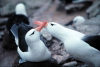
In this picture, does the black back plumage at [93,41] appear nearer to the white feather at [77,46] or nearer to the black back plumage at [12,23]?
the white feather at [77,46]

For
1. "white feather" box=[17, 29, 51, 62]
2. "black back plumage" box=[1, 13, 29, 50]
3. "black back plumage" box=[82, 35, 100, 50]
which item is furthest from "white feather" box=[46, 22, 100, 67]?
"black back plumage" box=[1, 13, 29, 50]

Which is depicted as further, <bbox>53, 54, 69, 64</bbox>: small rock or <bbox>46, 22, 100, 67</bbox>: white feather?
<bbox>53, 54, 69, 64</bbox>: small rock

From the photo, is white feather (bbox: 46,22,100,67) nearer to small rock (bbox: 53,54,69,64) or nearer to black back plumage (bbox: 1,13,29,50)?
small rock (bbox: 53,54,69,64)

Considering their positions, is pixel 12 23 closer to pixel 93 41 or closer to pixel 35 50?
pixel 35 50

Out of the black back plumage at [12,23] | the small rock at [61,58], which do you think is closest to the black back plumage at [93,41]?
the small rock at [61,58]

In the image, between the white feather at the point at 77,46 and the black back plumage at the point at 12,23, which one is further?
the black back plumage at the point at 12,23

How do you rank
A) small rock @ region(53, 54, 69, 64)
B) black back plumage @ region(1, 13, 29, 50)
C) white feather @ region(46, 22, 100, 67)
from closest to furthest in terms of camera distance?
white feather @ region(46, 22, 100, 67) < small rock @ region(53, 54, 69, 64) < black back plumage @ region(1, 13, 29, 50)

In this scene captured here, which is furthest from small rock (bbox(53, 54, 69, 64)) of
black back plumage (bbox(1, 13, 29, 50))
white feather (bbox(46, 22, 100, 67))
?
black back plumage (bbox(1, 13, 29, 50))

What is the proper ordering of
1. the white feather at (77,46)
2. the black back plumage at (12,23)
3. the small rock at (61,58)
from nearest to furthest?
the white feather at (77,46) → the small rock at (61,58) → the black back plumage at (12,23)

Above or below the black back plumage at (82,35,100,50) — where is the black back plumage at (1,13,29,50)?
above

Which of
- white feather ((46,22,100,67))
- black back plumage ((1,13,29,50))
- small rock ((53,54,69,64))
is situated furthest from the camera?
black back plumage ((1,13,29,50))

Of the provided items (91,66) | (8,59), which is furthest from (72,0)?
(91,66)

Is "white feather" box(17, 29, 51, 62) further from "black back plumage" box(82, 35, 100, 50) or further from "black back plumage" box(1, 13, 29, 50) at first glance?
"black back plumage" box(1, 13, 29, 50)

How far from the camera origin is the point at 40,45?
11.2 feet
